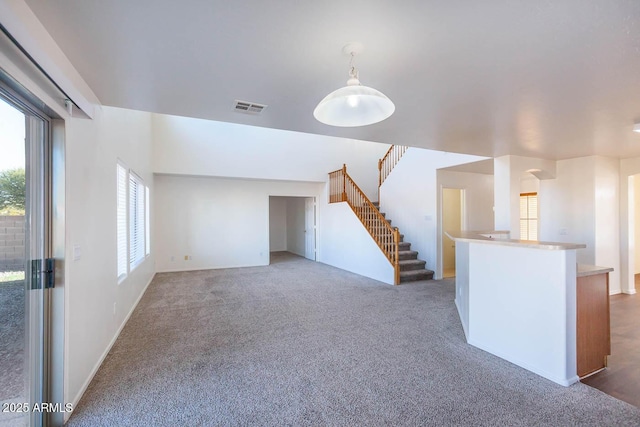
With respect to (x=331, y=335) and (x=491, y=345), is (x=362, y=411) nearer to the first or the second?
(x=331, y=335)

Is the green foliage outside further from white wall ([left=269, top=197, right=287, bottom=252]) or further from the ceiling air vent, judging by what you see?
white wall ([left=269, top=197, right=287, bottom=252])

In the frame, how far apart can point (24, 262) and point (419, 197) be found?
20.5ft

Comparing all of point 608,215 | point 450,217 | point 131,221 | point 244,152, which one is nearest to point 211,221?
point 244,152

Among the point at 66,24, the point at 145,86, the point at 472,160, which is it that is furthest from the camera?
the point at 472,160

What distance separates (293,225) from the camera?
1062 centimetres

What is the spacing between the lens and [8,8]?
1.18 m

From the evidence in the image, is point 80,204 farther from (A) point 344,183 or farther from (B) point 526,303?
(A) point 344,183

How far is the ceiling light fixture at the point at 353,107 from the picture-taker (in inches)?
64.2

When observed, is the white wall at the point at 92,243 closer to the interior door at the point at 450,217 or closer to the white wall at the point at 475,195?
the white wall at the point at 475,195

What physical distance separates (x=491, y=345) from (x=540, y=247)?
109 cm

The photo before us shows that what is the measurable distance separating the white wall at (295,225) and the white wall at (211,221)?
191 centimetres

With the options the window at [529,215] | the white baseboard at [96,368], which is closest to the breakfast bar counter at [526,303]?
the white baseboard at [96,368]

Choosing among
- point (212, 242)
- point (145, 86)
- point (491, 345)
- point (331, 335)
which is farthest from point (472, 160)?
point (212, 242)

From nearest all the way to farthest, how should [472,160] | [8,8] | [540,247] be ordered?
[8,8] → [540,247] → [472,160]
